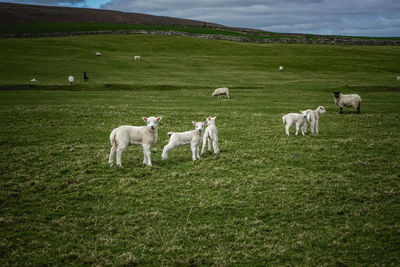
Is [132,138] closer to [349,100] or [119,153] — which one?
[119,153]

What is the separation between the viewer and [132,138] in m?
11.6

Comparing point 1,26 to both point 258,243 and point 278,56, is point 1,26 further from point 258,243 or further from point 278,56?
point 258,243

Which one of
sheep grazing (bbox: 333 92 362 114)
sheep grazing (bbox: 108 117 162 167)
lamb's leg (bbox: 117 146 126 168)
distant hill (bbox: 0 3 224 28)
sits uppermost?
distant hill (bbox: 0 3 224 28)

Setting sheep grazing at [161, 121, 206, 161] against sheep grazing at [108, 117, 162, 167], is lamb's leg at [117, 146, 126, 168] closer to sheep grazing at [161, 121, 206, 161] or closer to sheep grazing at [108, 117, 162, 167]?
sheep grazing at [108, 117, 162, 167]

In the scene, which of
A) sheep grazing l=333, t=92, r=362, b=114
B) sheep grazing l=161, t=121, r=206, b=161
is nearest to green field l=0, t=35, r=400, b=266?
sheep grazing l=161, t=121, r=206, b=161

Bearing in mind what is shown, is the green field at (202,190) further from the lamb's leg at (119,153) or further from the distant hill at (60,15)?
the distant hill at (60,15)

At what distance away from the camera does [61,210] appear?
818 cm

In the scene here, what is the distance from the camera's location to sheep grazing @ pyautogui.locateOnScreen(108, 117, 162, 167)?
11406mm

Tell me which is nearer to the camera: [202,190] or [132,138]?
[202,190]

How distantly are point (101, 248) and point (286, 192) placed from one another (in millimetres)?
5525

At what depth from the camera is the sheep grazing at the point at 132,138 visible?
11406mm

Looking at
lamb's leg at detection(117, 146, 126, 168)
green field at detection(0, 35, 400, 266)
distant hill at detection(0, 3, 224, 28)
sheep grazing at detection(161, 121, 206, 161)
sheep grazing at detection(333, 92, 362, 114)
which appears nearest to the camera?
green field at detection(0, 35, 400, 266)

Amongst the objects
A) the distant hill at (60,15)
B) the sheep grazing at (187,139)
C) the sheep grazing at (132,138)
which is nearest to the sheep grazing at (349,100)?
the sheep grazing at (187,139)

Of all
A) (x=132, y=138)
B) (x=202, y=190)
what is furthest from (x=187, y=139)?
(x=202, y=190)
